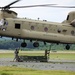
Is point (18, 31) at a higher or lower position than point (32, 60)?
higher

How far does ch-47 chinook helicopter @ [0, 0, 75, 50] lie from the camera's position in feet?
168

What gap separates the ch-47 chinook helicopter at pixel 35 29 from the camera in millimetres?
51237

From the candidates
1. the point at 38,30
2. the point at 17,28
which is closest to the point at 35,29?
the point at 38,30

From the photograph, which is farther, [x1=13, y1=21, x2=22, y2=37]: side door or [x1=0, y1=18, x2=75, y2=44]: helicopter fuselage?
[x1=13, y1=21, x2=22, y2=37]: side door

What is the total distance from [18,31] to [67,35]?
7871 mm

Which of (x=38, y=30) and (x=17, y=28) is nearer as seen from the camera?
(x=17, y=28)

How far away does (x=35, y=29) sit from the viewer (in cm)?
5344

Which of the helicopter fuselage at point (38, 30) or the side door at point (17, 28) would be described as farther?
the side door at point (17, 28)

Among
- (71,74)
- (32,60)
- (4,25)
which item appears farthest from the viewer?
(32,60)

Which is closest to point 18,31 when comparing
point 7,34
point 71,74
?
point 7,34

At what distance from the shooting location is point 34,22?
53375mm

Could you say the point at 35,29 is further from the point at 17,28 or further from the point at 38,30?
the point at 17,28

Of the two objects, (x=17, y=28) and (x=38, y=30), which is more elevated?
(x=17, y=28)

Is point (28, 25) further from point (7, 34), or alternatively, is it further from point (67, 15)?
point (67, 15)
